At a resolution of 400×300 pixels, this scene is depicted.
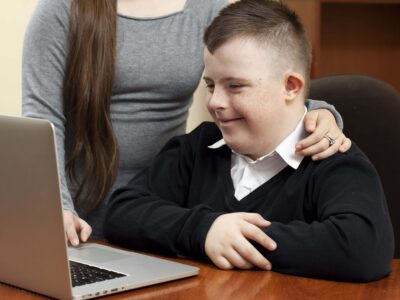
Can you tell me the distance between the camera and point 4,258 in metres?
0.95

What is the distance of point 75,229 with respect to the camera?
117cm

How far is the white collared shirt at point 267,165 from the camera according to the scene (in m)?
1.19

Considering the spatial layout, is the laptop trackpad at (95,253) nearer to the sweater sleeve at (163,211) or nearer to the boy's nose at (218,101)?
the sweater sleeve at (163,211)

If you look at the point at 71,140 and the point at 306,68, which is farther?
the point at 71,140

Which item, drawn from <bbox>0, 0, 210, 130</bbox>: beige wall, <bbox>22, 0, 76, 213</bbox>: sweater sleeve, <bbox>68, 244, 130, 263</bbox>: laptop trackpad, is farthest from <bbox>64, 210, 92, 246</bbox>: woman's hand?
<bbox>0, 0, 210, 130</bbox>: beige wall

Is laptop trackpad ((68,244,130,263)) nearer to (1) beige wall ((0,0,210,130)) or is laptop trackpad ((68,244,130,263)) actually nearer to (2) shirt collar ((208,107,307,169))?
(2) shirt collar ((208,107,307,169))

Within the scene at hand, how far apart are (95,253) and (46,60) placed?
457mm

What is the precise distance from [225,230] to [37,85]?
0.54m

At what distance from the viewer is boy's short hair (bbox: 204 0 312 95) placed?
3.95 ft

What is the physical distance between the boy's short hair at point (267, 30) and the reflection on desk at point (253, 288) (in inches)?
15.0

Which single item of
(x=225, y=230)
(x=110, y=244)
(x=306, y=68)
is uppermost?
(x=306, y=68)

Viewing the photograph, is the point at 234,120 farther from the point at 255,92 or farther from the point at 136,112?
the point at 136,112

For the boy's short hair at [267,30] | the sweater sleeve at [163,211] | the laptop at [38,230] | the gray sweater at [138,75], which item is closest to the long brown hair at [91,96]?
the gray sweater at [138,75]

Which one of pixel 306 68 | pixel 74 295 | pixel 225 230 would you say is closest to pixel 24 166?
pixel 74 295
